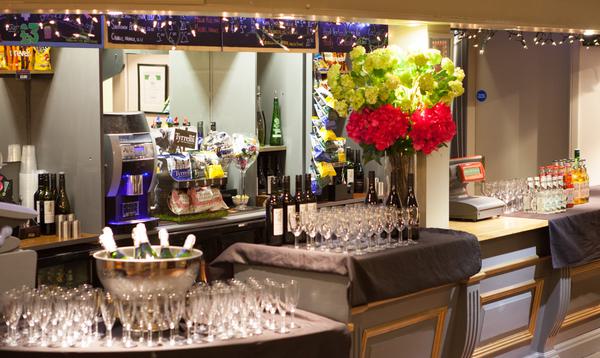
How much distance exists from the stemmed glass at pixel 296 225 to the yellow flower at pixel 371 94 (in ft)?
2.24

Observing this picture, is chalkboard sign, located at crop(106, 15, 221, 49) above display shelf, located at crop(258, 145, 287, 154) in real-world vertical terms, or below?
above

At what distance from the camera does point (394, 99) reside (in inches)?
193

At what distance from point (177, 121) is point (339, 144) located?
1496mm

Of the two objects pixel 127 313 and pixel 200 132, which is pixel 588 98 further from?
pixel 127 313

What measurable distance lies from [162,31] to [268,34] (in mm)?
987

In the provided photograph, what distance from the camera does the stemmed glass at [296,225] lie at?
4559mm

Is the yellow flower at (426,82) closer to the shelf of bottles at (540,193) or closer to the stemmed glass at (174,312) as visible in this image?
the shelf of bottles at (540,193)

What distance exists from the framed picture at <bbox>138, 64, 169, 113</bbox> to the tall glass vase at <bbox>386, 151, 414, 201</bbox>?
3.04 metres

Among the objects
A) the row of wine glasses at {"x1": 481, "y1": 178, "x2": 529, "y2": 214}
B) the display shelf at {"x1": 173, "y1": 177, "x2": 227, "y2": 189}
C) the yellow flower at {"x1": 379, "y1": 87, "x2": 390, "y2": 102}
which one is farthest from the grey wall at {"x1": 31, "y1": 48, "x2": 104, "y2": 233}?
the row of wine glasses at {"x1": 481, "y1": 178, "x2": 529, "y2": 214}

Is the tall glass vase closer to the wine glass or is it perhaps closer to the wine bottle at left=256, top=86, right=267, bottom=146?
the wine glass

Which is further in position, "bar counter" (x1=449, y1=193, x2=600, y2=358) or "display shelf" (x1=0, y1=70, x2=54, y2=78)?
"display shelf" (x1=0, y1=70, x2=54, y2=78)

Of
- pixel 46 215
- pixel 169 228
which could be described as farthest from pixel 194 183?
pixel 46 215

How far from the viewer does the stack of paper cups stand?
580 centimetres

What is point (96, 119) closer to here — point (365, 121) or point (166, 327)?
point (365, 121)
